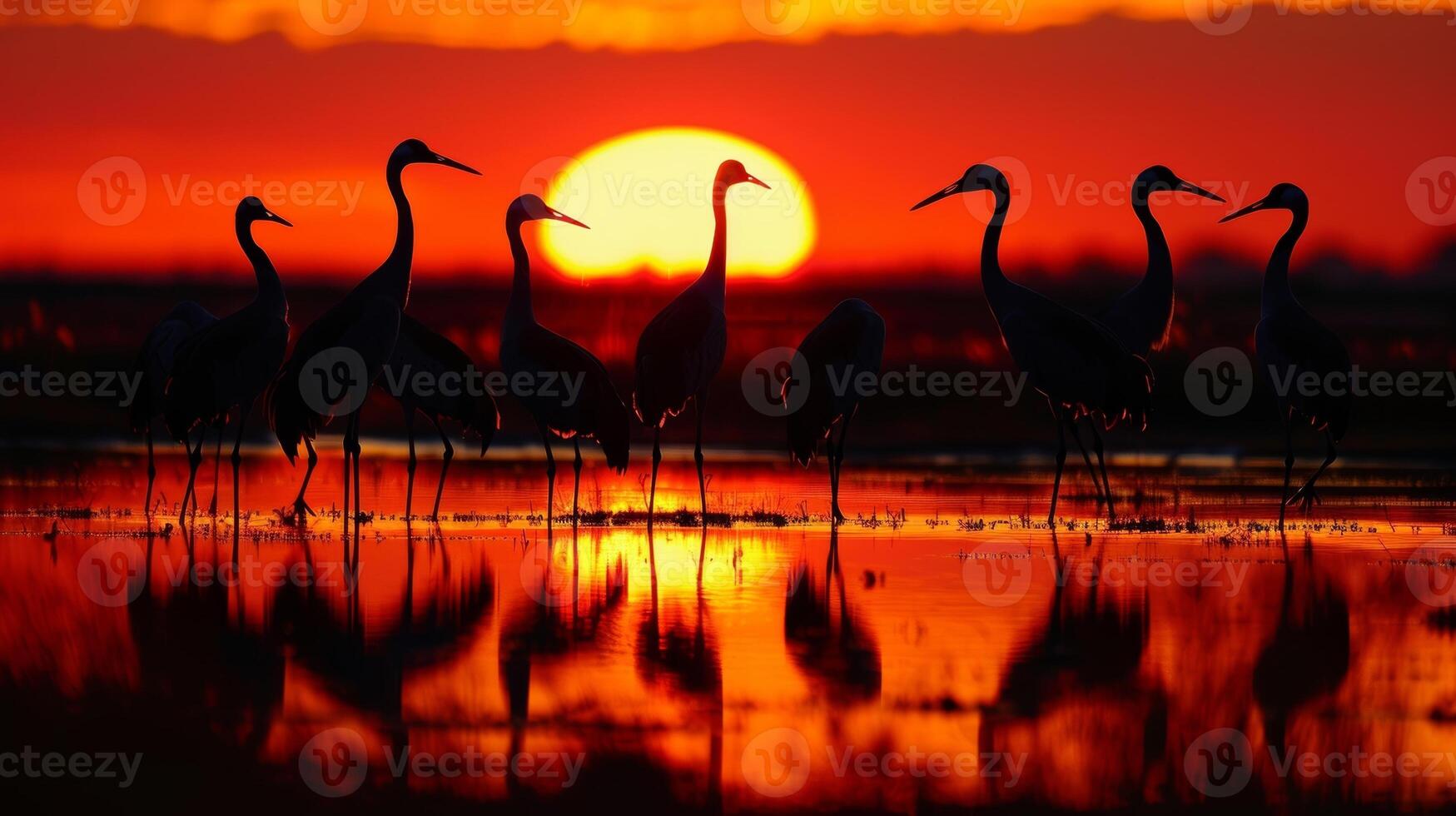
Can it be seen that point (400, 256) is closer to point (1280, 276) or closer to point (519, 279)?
Answer: point (519, 279)

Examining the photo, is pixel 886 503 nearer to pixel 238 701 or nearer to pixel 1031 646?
pixel 1031 646

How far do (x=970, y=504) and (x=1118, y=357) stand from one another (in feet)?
7.24

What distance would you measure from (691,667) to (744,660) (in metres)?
0.31

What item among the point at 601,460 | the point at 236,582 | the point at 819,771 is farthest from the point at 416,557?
the point at 601,460

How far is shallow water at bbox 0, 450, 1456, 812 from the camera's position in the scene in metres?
6.27

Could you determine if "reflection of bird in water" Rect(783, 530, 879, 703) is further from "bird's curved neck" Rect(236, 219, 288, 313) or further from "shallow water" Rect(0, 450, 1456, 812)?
"bird's curved neck" Rect(236, 219, 288, 313)

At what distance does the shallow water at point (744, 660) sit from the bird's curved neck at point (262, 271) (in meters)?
1.99

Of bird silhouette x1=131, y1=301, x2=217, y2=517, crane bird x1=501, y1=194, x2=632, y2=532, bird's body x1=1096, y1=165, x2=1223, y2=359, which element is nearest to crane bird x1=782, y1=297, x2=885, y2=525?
crane bird x1=501, y1=194, x2=632, y2=532

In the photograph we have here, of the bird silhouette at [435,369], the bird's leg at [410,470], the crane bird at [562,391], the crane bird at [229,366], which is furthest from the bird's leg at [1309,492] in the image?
the crane bird at [229,366]

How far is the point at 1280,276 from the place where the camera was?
666 inches

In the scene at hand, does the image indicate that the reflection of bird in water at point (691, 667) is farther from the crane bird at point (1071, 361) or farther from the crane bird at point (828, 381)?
the crane bird at point (1071, 361)

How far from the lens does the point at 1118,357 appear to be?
51.0ft

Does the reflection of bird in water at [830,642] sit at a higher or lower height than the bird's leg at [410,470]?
lower

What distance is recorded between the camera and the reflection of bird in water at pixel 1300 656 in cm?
751
